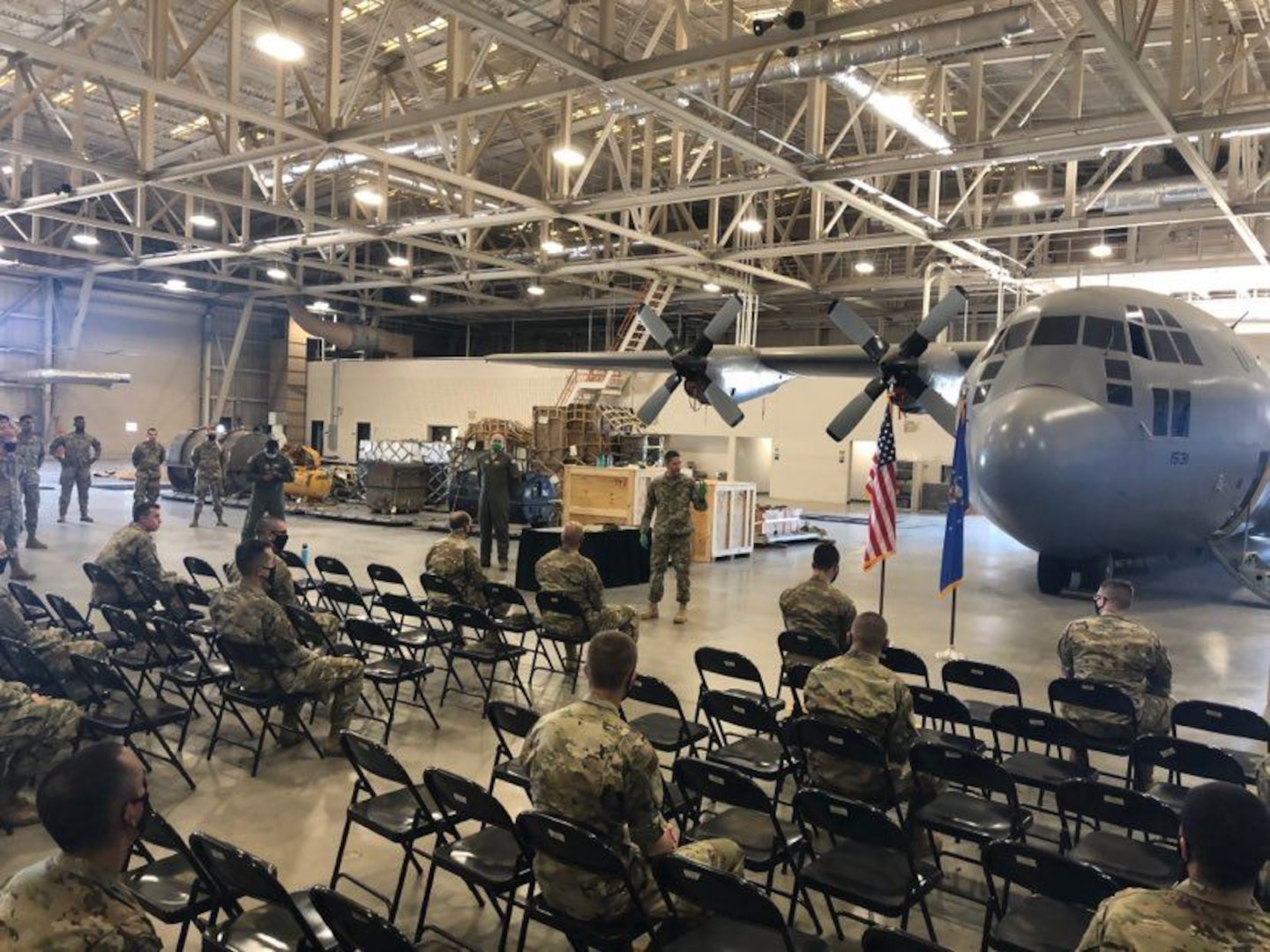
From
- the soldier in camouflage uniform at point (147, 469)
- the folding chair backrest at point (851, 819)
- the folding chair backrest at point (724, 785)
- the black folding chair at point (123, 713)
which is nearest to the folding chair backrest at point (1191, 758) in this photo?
the folding chair backrest at point (851, 819)

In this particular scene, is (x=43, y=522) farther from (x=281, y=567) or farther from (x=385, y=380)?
(x=385, y=380)

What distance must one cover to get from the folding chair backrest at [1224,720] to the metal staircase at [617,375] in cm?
2237

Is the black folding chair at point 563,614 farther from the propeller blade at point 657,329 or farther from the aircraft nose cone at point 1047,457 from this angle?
the propeller blade at point 657,329

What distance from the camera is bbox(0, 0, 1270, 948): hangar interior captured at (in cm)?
935

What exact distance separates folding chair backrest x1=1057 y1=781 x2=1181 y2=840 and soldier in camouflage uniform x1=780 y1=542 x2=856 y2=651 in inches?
133

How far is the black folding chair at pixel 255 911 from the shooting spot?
3.04m

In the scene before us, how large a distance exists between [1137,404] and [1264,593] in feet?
11.5

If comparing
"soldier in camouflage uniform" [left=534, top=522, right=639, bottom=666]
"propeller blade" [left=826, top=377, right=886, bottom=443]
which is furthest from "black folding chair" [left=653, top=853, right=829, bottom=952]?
"propeller blade" [left=826, top=377, right=886, bottom=443]

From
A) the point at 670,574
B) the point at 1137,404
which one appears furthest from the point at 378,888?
the point at 670,574

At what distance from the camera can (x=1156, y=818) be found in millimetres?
3684

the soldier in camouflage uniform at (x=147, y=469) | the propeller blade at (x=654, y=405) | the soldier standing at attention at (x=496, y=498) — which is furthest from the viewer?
the soldier in camouflage uniform at (x=147, y=469)

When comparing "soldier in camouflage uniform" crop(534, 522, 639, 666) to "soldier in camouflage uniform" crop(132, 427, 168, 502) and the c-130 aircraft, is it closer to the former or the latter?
the c-130 aircraft

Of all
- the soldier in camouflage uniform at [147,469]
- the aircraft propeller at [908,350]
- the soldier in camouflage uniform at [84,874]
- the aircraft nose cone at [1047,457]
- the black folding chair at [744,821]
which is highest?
the aircraft propeller at [908,350]

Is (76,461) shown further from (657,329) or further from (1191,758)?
(1191,758)
